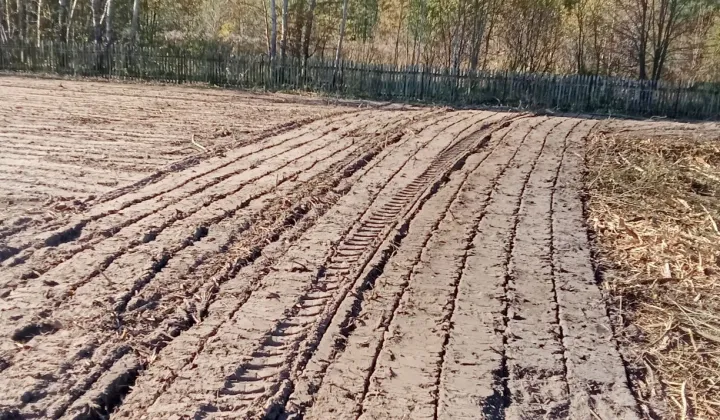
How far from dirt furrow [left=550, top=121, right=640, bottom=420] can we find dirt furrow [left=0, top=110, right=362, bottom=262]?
3.58m

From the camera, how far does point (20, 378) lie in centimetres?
352

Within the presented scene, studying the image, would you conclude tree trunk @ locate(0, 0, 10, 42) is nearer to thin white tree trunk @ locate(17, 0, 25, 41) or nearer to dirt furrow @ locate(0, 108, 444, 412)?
thin white tree trunk @ locate(17, 0, 25, 41)

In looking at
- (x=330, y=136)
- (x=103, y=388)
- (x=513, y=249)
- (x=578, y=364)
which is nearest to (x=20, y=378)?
(x=103, y=388)

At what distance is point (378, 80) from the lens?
63.3 feet

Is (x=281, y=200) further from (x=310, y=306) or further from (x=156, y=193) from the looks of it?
(x=310, y=306)

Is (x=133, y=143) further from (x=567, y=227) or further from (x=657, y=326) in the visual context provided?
(x=657, y=326)

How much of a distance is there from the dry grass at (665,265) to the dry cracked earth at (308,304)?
0.72 feet

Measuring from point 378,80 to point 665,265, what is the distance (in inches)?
570

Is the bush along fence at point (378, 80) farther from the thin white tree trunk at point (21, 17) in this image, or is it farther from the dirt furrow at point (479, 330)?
the dirt furrow at point (479, 330)

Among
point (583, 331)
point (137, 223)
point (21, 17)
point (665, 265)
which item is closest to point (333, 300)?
point (583, 331)

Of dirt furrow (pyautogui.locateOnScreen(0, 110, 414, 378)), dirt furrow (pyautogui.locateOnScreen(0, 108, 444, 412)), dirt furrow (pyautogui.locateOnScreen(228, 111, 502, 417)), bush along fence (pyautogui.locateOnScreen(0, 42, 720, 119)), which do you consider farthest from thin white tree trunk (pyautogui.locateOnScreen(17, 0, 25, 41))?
dirt furrow (pyautogui.locateOnScreen(228, 111, 502, 417))

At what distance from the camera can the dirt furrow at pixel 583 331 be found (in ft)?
11.8

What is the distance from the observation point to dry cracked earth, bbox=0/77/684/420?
3.51 meters

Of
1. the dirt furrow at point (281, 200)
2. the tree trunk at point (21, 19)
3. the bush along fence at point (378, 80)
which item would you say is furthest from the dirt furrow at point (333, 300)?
the tree trunk at point (21, 19)
